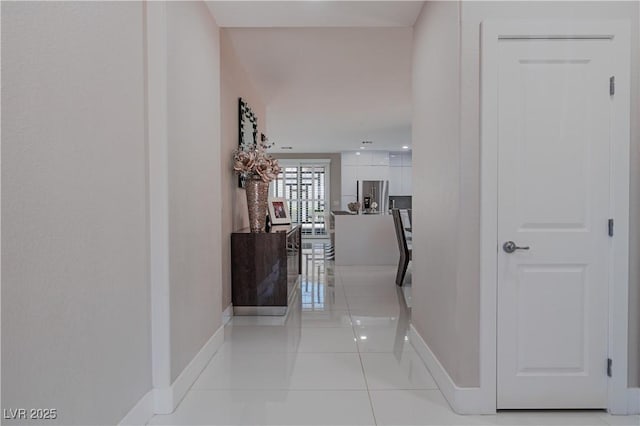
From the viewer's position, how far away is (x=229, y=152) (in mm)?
3941

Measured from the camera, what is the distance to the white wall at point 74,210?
1.19m

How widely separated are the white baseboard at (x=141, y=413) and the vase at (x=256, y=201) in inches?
84.1

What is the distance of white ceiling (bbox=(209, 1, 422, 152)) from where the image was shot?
298 centimetres

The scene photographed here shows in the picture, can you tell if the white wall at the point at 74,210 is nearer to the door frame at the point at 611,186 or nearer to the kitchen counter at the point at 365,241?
the door frame at the point at 611,186

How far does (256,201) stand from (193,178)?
57.1 inches

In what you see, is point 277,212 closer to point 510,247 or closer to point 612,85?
point 510,247

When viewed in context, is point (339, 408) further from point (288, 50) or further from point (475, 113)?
point (288, 50)

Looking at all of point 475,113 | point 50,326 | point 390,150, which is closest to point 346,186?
point 390,150

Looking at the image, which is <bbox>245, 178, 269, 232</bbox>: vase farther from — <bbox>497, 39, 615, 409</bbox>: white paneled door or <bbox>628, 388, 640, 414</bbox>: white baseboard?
<bbox>628, 388, 640, 414</bbox>: white baseboard

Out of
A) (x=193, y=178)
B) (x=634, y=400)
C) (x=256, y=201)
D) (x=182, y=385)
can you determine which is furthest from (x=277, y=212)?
(x=634, y=400)

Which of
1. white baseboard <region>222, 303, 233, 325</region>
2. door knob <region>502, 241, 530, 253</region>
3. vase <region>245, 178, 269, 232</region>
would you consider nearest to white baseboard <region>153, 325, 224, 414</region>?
white baseboard <region>222, 303, 233, 325</region>

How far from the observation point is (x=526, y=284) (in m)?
2.16

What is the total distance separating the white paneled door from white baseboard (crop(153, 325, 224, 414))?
179 cm

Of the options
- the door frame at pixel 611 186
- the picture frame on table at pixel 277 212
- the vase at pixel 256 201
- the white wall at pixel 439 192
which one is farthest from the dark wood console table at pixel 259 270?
the door frame at pixel 611 186
